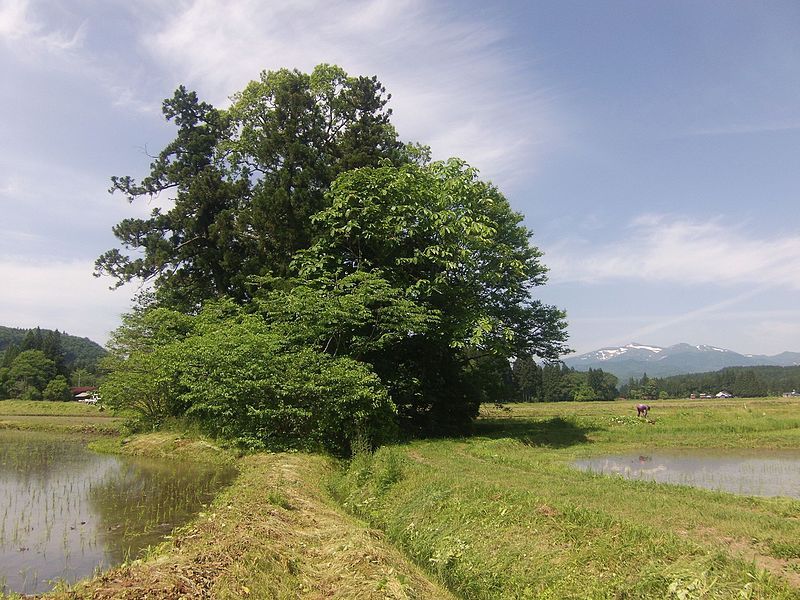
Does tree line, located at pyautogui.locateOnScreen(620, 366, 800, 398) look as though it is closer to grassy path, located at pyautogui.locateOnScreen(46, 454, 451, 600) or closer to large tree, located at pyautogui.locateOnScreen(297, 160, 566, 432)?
large tree, located at pyautogui.locateOnScreen(297, 160, 566, 432)

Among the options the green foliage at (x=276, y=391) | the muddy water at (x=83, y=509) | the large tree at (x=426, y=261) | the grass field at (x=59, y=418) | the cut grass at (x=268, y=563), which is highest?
the large tree at (x=426, y=261)

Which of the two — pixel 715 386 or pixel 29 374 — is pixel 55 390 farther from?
pixel 715 386

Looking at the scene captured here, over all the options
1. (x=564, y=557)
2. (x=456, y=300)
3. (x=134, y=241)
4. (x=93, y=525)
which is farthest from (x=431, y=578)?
(x=134, y=241)

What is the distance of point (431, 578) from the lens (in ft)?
23.1

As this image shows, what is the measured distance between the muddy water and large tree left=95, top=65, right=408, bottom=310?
8891 millimetres

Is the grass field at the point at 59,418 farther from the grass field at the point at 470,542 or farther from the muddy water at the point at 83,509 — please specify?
the grass field at the point at 470,542

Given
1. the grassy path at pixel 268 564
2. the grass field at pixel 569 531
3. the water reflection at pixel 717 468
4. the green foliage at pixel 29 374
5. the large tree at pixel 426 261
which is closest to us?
the grassy path at pixel 268 564

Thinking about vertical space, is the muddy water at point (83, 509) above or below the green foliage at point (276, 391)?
below

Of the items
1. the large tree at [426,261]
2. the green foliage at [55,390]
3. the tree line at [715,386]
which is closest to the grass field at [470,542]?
the large tree at [426,261]

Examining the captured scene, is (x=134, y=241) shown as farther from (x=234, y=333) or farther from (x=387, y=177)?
(x=387, y=177)

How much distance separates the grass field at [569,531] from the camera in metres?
5.69

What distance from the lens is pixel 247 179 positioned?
26.8 metres

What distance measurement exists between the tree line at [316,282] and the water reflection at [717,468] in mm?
5704

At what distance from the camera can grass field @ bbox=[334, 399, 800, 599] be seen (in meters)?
5.69
